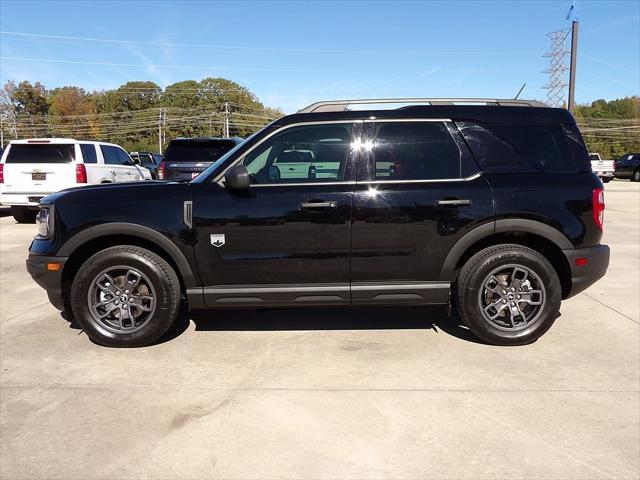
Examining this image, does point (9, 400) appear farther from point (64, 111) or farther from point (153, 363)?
point (64, 111)

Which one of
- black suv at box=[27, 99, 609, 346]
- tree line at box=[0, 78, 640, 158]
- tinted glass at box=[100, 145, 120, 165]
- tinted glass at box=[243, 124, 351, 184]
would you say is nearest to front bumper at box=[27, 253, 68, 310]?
black suv at box=[27, 99, 609, 346]

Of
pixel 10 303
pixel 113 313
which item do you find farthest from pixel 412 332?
pixel 10 303

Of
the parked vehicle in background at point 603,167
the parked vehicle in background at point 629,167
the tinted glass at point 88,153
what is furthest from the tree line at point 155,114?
the tinted glass at point 88,153

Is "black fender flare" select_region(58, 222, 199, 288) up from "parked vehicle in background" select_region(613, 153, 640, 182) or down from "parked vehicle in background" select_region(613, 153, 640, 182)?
down

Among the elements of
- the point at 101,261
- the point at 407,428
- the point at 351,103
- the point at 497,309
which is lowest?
the point at 407,428

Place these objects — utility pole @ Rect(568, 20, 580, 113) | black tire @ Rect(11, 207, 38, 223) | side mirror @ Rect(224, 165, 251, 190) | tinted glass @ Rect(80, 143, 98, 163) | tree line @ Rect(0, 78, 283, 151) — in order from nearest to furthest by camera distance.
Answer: side mirror @ Rect(224, 165, 251, 190) → tinted glass @ Rect(80, 143, 98, 163) → black tire @ Rect(11, 207, 38, 223) → utility pole @ Rect(568, 20, 580, 113) → tree line @ Rect(0, 78, 283, 151)

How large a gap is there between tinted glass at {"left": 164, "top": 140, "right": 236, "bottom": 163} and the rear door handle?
7.90 m

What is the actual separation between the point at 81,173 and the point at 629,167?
3329 cm

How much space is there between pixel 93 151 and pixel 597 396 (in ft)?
38.1

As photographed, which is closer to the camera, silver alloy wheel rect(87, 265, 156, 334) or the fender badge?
the fender badge

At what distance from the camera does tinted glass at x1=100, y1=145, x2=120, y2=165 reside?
1229 cm

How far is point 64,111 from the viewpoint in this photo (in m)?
92.9

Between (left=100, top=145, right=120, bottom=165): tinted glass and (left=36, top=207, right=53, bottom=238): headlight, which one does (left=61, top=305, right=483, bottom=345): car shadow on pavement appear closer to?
(left=36, top=207, right=53, bottom=238): headlight

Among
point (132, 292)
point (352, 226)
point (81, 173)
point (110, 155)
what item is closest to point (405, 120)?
point (352, 226)
